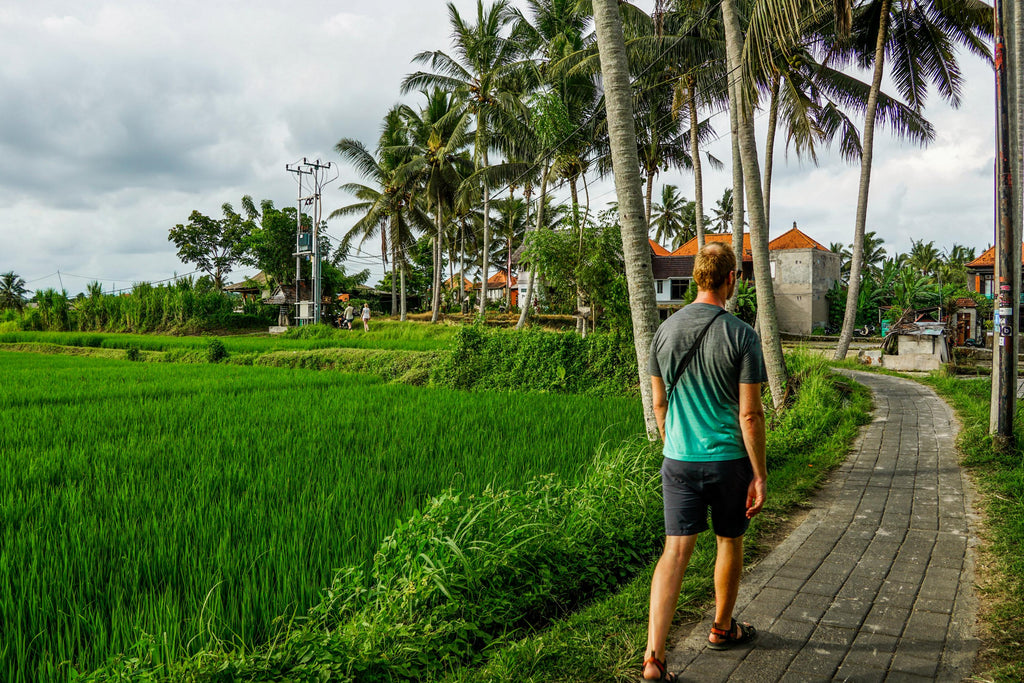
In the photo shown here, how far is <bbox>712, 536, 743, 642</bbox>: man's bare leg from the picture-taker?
2.71 meters

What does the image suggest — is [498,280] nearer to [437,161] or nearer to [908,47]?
[437,161]

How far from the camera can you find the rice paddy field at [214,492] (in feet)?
8.93

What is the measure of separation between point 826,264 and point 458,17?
23.9 metres

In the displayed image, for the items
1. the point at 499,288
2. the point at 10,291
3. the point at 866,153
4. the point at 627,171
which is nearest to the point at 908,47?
the point at 866,153

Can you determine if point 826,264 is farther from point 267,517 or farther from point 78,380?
point 267,517

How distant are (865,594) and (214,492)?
4.28 meters

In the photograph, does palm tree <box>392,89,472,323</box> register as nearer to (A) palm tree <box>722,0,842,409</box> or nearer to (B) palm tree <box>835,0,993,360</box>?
(B) palm tree <box>835,0,993,360</box>

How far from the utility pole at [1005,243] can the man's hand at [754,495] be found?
504 centimetres

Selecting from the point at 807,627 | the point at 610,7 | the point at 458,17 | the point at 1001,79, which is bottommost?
the point at 807,627

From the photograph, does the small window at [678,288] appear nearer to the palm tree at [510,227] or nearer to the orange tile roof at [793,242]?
the orange tile roof at [793,242]

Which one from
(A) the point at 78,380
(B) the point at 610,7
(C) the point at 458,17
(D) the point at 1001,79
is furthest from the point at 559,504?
(C) the point at 458,17

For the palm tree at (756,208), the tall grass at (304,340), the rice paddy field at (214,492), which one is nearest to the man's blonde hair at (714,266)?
the rice paddy field at (214,492)

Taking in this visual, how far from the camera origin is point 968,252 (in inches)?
2411

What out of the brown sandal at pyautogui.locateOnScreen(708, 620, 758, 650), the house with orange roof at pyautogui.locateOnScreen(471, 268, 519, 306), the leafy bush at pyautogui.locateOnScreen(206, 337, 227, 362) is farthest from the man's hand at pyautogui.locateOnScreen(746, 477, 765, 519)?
the house with orange roof at pyautogui.locateOnScreen(471, 268, 519, 306)
